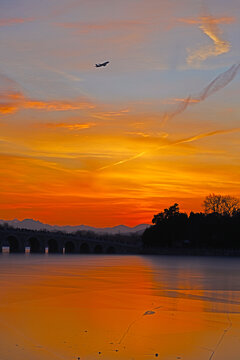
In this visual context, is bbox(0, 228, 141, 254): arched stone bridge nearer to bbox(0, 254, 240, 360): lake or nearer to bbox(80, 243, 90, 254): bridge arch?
bbox(80, 243, 90, 254): bridge arch

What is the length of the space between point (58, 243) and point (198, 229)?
47676 millimetres

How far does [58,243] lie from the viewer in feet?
551

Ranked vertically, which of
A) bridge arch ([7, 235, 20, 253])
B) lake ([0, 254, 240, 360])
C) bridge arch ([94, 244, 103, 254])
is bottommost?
lake ([0, 254, 240, 360])

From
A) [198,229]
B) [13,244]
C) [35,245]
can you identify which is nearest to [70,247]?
[35,245]

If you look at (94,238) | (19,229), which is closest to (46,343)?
(19,229)

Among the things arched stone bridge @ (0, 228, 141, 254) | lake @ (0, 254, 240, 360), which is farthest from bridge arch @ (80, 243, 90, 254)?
lake @ (0, 254, 240, 360)

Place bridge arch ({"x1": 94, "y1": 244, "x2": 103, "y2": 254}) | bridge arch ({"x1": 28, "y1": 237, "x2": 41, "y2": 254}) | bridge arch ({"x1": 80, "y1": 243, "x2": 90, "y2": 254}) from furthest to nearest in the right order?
bridge arch ({"x1": 94, "y1": 244, "x2": 103, "y2": 254})
bridge arch ({"x1": 80, "y1": 243, "x2": 90, "y2": 254})
bridge arch ({"x1": 28, "y1": 237, "x2": 41, "y2": 254})

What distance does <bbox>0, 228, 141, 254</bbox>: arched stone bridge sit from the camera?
6073 inches

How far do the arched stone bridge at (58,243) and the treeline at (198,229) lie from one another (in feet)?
54.4

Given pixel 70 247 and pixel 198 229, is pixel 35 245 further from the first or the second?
pixel 198 229

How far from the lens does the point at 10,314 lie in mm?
26766

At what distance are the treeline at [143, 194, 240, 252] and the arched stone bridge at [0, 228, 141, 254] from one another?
54.4 feet

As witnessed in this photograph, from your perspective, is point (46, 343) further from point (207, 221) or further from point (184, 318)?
point (207, 221)

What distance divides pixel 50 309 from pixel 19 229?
12770 centimetres
